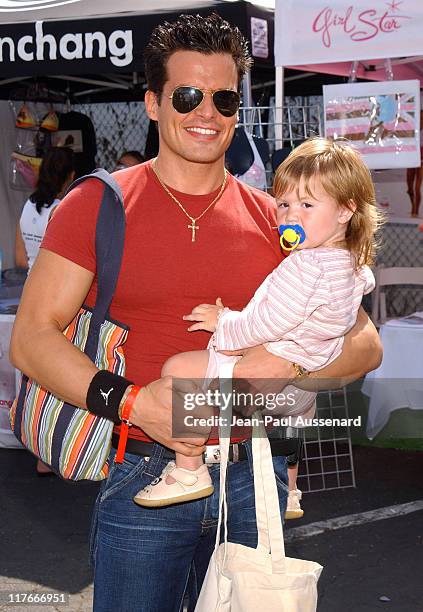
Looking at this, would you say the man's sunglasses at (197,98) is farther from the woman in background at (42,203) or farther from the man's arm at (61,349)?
the woman in background at (42,203)

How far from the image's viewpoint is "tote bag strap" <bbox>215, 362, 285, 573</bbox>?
2.04 meters

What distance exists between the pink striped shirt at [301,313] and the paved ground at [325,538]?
85.7 inches

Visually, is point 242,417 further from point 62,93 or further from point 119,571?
point 62,93

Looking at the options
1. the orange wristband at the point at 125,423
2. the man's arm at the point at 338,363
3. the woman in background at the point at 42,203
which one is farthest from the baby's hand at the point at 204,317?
the woman in background at the point at 42,203

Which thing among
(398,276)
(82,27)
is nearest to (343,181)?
(82,27)

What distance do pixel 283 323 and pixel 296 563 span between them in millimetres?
555

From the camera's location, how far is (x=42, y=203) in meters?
6.44

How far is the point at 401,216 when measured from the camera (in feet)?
30.4

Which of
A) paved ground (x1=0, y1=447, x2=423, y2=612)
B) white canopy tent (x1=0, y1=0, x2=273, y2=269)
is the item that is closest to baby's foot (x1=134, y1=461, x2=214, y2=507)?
paved ground (x1=0, y1=447, x2=423, y2=612)

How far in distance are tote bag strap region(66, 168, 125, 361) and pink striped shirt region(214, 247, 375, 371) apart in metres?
0.28

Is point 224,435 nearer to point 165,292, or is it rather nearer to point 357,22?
point 165,292

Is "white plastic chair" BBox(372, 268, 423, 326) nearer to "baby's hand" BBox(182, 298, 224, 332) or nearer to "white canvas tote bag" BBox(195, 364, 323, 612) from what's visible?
"baby's hand" BBox(182, 298, 224, 332)

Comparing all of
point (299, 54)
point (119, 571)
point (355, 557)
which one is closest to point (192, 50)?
point (119, 571)

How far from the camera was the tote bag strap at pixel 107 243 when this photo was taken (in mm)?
2146
